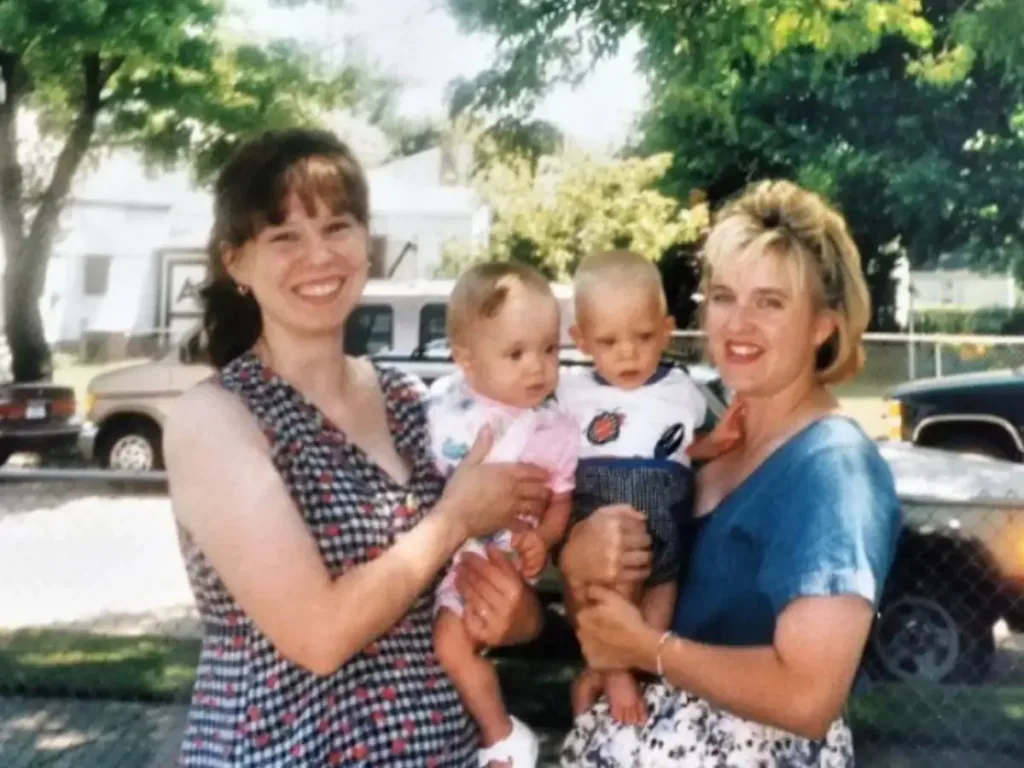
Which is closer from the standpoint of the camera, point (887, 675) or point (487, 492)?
point (487, 492)

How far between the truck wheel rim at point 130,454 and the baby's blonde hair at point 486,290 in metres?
8.45

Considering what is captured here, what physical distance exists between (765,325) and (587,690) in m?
0.60

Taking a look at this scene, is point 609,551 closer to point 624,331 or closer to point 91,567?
point 624,331

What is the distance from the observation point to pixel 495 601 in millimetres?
1922

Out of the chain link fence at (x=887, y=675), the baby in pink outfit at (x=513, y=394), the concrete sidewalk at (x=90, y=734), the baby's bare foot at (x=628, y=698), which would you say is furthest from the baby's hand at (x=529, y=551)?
the concrete sidewalk at (x=90, y=734)

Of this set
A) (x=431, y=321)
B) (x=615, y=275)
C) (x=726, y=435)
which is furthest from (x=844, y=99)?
(x=726, y=435)

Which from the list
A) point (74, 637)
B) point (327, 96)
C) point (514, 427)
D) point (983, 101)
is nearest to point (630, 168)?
point (983, 101)

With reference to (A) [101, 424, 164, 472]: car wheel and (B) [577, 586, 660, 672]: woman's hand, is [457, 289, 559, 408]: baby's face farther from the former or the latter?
(A) [101, 424, 164, 472]: car wheel

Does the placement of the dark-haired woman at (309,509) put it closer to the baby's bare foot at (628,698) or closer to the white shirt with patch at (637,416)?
the baby's bare foot at (628,698)

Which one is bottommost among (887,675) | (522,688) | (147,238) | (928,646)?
(522,688)

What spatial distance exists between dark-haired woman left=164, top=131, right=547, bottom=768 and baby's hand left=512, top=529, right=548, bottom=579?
0.10 m

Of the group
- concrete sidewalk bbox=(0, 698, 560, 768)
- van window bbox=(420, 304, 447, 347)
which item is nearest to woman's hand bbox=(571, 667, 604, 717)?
concrete sidewalk bbox=(0, 698, 560, 768)

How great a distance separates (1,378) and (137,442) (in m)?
1.39

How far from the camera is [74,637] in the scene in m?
6.32
